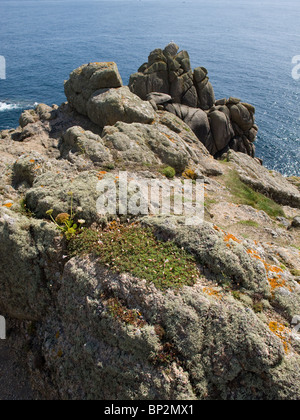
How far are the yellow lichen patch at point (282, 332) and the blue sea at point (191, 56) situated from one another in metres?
50.3

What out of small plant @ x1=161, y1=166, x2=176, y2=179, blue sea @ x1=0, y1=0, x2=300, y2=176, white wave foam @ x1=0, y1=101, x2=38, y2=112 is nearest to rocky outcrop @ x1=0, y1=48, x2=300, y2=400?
small plant @ x1=161, y1=166, x2=176, y2=179

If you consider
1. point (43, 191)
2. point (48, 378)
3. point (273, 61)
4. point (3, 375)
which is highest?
point (273, 61)

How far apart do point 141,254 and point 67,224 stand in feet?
11.6

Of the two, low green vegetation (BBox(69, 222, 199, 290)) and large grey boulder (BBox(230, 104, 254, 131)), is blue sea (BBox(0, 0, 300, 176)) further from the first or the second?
low green vegetation (BBox(69, 222, 199, 290))

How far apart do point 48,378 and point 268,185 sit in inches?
1035

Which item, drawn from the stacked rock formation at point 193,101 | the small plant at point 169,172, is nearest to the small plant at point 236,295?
the small plant at point 169,172

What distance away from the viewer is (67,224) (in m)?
12.2

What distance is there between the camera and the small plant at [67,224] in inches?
473

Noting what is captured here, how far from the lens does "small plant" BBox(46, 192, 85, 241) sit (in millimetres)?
12023

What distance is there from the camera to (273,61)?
4569 inches

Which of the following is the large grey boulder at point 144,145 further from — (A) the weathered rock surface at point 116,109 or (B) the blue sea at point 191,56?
(B) the blue sea at point 191,56
